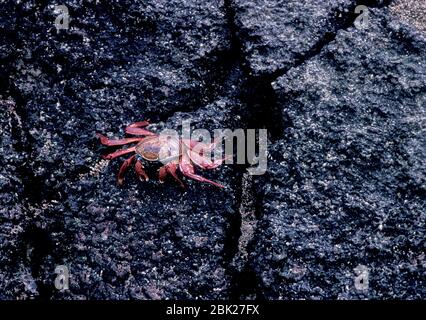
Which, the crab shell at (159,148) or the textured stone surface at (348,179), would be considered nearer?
the textured stone surface at (348,179)

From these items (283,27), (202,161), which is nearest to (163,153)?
(202,161)

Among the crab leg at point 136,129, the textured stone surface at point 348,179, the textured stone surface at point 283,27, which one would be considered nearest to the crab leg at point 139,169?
the crab leg at point 136,129

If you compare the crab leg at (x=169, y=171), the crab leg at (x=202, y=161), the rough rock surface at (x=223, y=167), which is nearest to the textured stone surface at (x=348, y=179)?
the rough rock surface at (x=223, y=167)

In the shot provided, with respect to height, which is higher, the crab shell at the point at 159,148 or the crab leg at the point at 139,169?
the crab shell at the point at 159,148

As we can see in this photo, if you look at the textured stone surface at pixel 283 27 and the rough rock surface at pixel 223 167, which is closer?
the rough rock surface at pixel 223 167

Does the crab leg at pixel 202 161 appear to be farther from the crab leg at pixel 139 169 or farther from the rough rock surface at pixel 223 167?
the crab leg at pixel 139 169

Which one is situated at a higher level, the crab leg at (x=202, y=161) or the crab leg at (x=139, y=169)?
the crab leg at (x=202, y=161)

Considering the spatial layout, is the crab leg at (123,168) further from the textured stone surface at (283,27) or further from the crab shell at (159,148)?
the textured stone surface at (283,27)

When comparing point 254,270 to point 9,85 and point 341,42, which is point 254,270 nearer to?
point 341,42

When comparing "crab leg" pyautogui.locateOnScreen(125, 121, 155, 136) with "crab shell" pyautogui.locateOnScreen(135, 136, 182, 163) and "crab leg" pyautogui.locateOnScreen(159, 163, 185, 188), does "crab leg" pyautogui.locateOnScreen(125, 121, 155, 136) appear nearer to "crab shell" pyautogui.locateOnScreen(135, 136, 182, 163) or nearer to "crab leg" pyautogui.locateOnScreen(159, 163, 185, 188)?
"crab shell" pyautogui.locateOnScreen(135, 136, 182, 163)
